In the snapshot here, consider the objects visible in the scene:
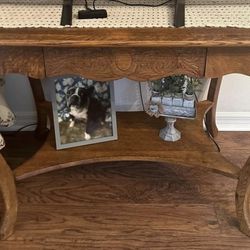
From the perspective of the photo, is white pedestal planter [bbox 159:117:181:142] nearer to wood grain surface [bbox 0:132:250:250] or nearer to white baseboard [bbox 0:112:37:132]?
wood grain surface [bbox 0:132:250:250]

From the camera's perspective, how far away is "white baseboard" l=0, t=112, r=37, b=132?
1743 millimetres

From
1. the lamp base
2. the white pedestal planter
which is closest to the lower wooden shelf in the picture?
the white pedestal planter

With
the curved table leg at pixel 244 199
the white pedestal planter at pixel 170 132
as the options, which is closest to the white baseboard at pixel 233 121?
the white pedestal planter at pixel 170 132

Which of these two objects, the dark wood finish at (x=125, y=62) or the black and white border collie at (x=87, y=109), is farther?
the black and white border collie at (x=87, y=109)

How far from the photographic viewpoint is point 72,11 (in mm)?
1089

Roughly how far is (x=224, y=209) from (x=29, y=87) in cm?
90

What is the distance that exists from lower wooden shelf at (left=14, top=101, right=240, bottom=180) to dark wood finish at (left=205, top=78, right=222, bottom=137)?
0.49 ft

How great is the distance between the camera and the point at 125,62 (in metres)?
0.99

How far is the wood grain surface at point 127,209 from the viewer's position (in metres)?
1.26

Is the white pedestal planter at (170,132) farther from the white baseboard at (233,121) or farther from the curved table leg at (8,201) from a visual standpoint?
the curved table leg at (8,201)

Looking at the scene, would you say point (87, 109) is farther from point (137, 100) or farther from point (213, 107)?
point (213, 107)

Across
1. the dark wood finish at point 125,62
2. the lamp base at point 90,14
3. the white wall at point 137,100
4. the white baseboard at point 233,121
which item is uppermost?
the lamp base at point 90,14

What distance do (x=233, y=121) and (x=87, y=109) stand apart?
686mm

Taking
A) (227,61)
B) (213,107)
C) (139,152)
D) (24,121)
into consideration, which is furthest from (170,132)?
(24,121)
